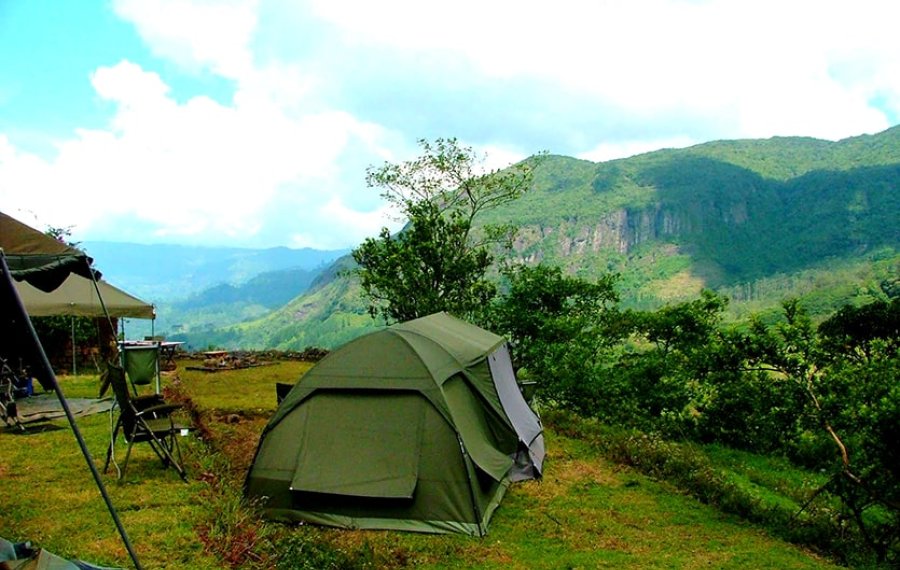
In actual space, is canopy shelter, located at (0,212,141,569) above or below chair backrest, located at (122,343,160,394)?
above

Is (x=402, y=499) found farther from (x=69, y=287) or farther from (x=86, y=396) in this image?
(x=69, y=287)

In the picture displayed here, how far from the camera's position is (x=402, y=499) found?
20.0 feet

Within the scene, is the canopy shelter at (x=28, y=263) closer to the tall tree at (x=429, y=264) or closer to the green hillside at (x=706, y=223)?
the tall tree at (x=429, y=264)

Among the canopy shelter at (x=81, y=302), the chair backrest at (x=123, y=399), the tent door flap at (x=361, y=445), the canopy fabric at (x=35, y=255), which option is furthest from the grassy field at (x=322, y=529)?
the canopy shelter at (x=81, y=302)

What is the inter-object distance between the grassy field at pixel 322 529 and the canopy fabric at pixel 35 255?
2149 millimetres

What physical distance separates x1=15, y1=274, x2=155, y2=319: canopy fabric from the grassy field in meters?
5.95

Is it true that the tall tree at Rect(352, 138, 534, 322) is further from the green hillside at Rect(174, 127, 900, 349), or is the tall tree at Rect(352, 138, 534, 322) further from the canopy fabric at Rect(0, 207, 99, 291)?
the green hillside at Rect(174, 127, 900, 349)

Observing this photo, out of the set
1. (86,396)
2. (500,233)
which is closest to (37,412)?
(86,396)

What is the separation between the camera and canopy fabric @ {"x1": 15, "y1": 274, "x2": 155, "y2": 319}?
45.3 ft

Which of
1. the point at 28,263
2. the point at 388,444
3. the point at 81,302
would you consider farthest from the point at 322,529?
the point at 81,302

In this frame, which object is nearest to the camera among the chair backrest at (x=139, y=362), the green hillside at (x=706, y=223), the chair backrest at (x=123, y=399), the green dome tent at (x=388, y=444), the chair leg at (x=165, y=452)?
the green dome tent at (x=388, y=444)

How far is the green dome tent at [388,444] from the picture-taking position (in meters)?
6.13

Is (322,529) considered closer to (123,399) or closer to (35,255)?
(123,399)

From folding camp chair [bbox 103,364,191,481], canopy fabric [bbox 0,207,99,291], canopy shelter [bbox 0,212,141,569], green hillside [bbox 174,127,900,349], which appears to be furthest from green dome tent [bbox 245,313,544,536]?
green hillside [bbox 174,127,900,349]
